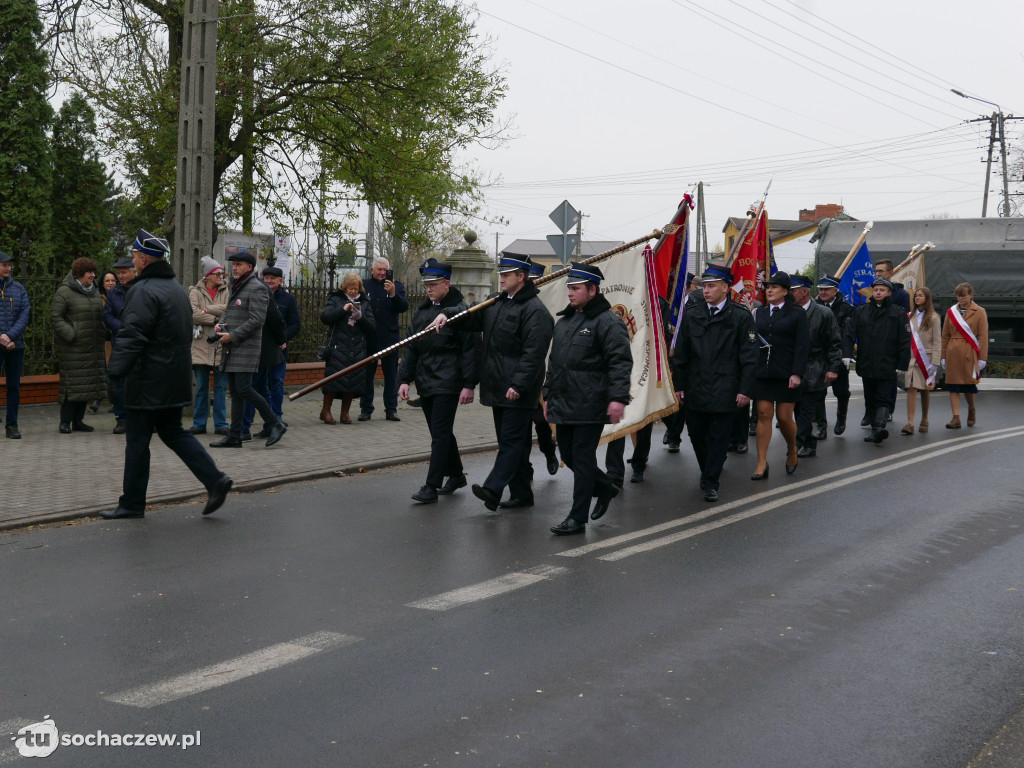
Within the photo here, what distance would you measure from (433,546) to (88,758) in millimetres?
3448

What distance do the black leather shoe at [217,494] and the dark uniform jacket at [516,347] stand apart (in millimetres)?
1946

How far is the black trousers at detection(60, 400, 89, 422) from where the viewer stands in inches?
476

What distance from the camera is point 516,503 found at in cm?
854

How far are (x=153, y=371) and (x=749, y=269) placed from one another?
7.67m

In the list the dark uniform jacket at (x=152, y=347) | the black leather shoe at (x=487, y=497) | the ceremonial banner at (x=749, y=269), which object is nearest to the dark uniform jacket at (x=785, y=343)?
the ceremonial banner at (x=749, y=269)

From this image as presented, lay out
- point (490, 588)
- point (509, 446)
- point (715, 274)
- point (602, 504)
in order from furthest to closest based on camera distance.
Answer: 1. point (715, 274)
2. point (509, 446)
3. point (602, 504)
4. point (490, 588)

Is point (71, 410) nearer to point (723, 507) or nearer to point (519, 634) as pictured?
point (723, 507)

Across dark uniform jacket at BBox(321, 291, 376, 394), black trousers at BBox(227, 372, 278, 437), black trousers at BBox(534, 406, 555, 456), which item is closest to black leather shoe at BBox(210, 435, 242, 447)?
black trousers at BBox(227, 372, 278, 437)

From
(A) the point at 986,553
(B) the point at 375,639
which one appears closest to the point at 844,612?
(A) the point at 986,553

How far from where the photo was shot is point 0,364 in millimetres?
12016

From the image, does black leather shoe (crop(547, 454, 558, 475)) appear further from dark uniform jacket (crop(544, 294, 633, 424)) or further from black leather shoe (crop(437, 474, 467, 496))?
dark uniform jacket (crop(544, 294, 633, 424))

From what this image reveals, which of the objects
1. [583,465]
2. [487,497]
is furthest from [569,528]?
[487,497]

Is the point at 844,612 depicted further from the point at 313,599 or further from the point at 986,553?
the point at 313,599

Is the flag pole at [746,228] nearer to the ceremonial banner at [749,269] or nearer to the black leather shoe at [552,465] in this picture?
the ceremonial banner at [749,269]
